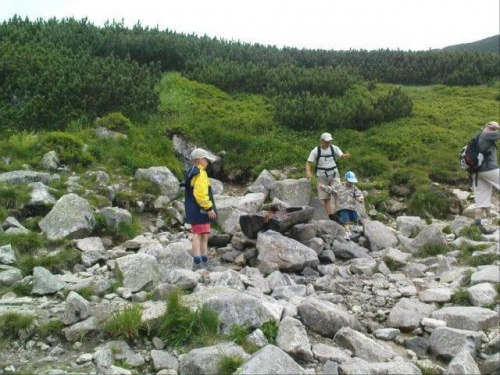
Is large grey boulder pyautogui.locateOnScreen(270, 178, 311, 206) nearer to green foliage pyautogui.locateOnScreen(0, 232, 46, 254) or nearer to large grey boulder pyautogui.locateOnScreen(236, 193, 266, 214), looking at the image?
large grey boulder pyautogui.locateOnScreen(236, 193, 266, 214)

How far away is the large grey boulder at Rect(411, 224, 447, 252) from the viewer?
11.3 m

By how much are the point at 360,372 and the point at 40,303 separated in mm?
4559

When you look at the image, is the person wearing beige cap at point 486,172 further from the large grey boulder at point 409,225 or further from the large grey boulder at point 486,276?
the large grey boulder at point 486,276

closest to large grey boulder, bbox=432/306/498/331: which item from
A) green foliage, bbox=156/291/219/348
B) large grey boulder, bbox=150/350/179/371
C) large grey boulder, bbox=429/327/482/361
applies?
large grey boulder, bbox=429/327/482/361

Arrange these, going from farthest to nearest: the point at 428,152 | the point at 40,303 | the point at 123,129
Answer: the point at 428,152 < the point at 123,129 < the point at 40,303

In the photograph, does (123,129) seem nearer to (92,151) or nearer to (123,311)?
(92,151)

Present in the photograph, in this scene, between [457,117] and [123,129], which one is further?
[457,117]

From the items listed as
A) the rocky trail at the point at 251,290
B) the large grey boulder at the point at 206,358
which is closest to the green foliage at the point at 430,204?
the rocky trail at the point at 251,290

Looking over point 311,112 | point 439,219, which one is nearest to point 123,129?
point 311,112

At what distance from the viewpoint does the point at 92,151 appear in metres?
14.7

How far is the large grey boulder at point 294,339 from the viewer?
20.7 ft

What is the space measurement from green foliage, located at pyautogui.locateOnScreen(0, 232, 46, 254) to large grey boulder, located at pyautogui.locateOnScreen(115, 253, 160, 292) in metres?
2.12

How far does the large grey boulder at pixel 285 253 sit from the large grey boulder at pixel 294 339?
10.6 ft

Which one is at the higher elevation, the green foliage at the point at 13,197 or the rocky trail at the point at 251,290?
the green foliage at the point at 13,197
